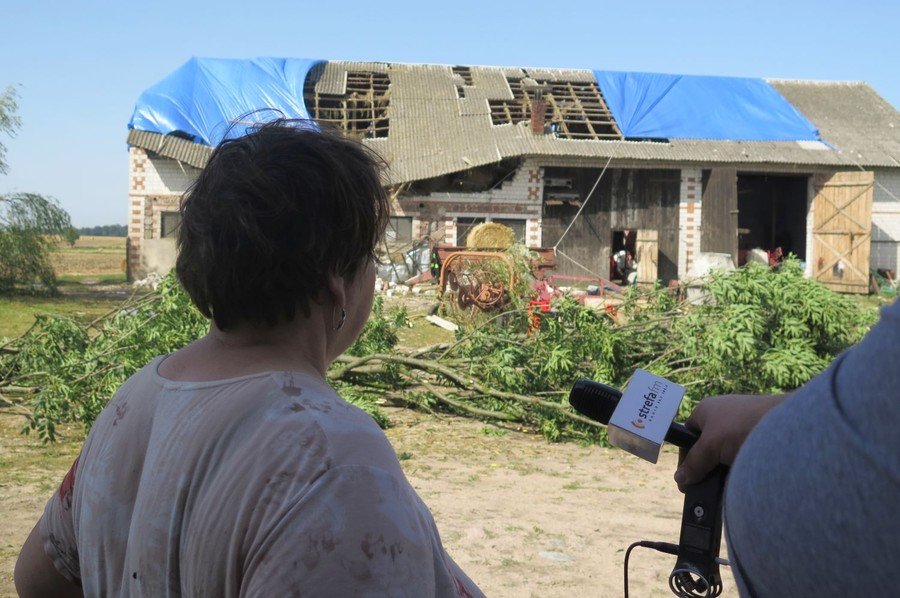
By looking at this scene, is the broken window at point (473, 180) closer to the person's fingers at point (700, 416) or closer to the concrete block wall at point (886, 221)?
the concrete block wall at point (886, 221)

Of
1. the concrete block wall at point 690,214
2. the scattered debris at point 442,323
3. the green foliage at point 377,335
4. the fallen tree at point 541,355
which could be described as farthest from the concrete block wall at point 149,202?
the green foliage at point 377,335

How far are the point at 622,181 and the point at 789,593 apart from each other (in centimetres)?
2419

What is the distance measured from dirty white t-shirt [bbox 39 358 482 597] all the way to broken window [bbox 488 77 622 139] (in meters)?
23.3

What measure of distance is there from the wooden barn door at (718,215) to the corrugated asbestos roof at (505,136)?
0.68m

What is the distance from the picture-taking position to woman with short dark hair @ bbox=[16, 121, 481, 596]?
1261 mm

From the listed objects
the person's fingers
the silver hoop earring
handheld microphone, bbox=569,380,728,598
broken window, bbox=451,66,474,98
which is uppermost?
broken window, bbox=451,66,474,98

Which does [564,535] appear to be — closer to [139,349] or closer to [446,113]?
[139,349]

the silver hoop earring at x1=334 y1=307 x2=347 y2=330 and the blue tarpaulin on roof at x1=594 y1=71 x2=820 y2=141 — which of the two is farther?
the blue tarpaulin on roof at x1=594 y1=71 x2=820 y2=141

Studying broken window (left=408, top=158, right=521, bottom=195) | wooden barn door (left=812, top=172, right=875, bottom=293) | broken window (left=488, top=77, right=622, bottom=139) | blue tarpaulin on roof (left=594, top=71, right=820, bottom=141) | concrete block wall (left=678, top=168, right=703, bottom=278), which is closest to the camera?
wooden barn door (left=812, top=172, right=875, bottom=293)

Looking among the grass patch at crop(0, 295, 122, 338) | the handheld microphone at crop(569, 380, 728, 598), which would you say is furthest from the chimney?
the handheld microphone at crop(569, 380, 728, 598)

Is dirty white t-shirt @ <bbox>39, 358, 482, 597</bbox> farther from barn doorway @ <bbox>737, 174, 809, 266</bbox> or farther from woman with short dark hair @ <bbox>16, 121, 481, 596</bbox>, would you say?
barn doorway @ <bbox>737, 174, 809, 266</bbox>

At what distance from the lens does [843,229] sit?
23.8 metres

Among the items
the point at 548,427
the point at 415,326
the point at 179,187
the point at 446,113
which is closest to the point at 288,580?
the point at 548,427

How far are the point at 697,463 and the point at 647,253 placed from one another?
77.8ft
